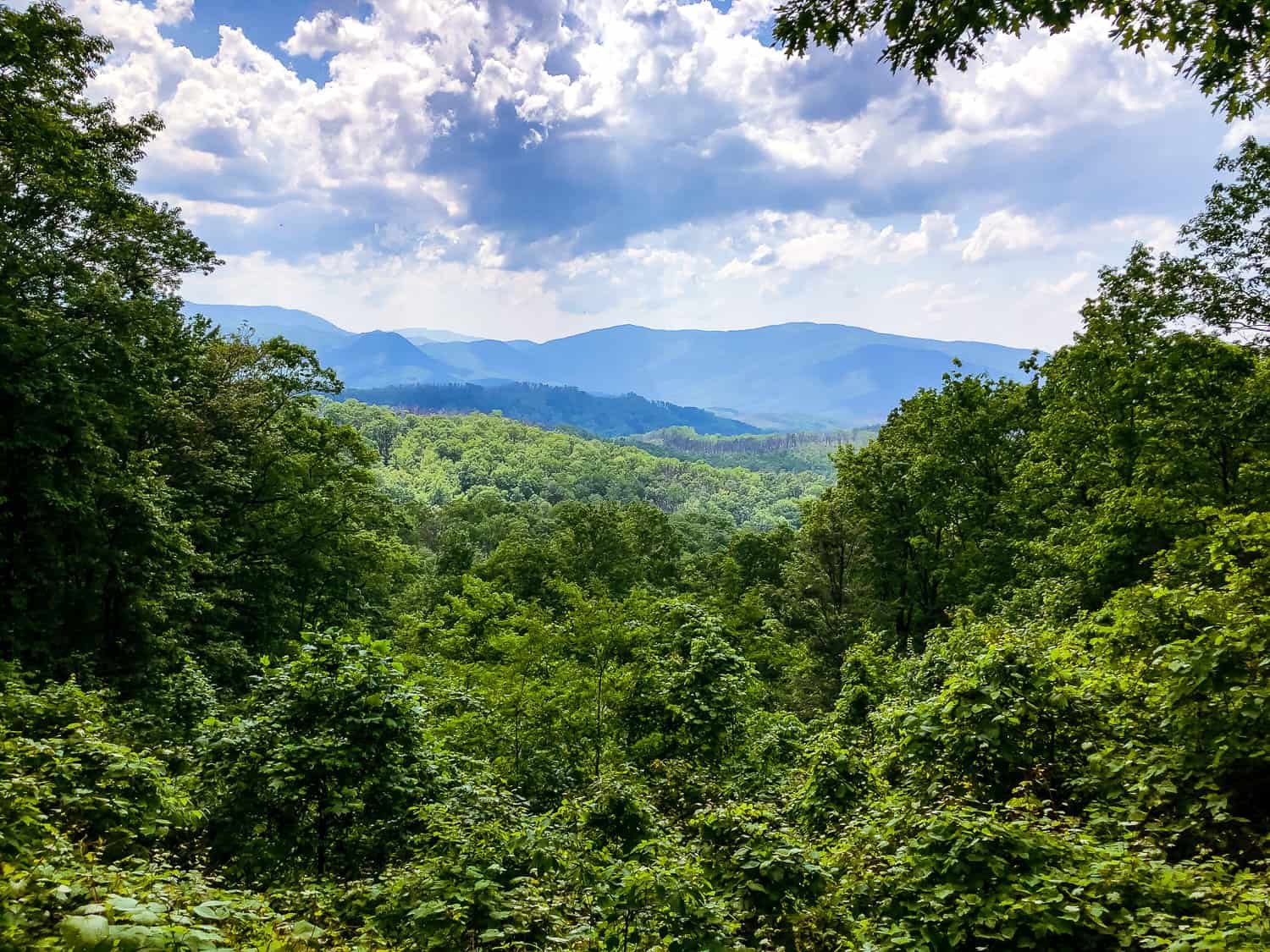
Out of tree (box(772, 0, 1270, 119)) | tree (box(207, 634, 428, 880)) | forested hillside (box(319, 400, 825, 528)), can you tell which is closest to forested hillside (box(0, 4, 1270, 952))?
tree (box(207, 634, 428, 880))

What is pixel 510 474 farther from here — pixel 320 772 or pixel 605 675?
pixel 320 772

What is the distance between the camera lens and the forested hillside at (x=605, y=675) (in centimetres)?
480

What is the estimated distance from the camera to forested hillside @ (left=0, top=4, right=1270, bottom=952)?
15.7ft

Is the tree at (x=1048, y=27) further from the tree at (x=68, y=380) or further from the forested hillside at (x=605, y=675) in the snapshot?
the tree at (x=68, y=380)

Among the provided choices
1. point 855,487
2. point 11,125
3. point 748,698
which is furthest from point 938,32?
Result: point 855,487

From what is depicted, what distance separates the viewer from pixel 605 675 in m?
14.6

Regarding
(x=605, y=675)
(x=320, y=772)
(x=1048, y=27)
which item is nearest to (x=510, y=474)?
(x=605, y=675)

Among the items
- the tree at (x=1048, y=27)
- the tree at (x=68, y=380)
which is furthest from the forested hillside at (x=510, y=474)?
the tree at (x=1048, y=27)

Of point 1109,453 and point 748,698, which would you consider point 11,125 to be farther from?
point 1109,453

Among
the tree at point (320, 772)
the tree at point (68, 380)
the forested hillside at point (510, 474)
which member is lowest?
the forested hillside at point (510, 474)

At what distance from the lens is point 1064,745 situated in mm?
6496

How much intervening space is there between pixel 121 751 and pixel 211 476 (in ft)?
51.3

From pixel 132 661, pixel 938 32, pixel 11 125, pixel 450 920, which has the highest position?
pixel 11 125

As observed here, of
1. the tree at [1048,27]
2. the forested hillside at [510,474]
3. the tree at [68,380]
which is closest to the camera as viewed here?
the tree at [1048,27]
